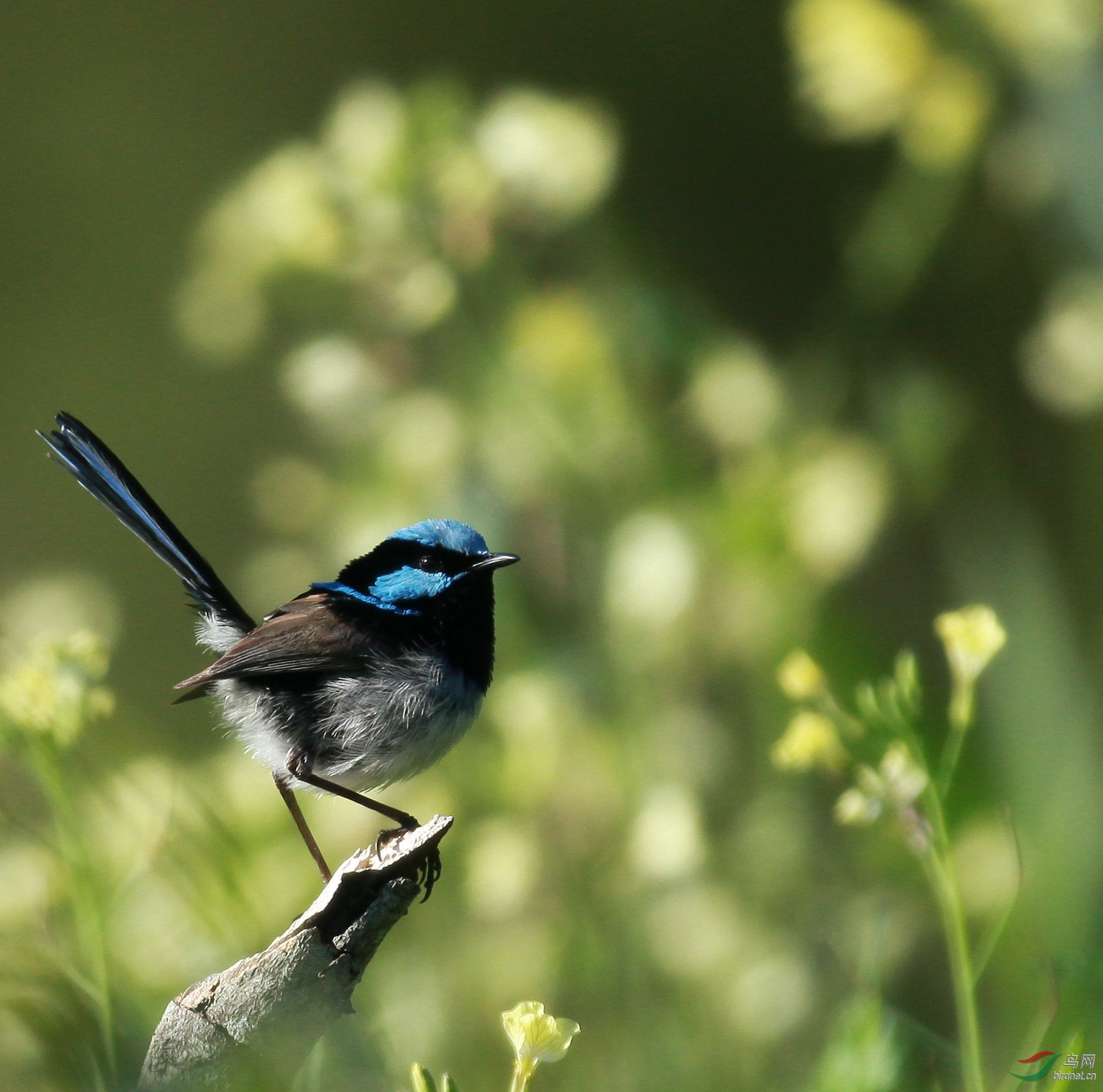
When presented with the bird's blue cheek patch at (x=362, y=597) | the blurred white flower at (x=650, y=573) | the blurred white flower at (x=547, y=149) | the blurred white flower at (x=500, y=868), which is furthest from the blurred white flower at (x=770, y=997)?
the blurred white flower at (x=547, y=149)

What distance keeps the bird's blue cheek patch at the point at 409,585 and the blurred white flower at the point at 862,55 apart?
0.57 metres

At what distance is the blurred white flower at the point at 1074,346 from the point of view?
1.17 m

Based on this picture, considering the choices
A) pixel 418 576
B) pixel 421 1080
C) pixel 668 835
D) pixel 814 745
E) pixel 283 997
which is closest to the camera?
pixel 421 1080

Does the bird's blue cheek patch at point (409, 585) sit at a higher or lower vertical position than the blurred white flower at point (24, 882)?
lower

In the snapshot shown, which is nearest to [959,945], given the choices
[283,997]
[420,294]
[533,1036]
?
[533,1036]

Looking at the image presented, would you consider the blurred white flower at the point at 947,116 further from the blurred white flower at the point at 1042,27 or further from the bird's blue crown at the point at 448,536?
the bird's blue crown at the point at 448,536

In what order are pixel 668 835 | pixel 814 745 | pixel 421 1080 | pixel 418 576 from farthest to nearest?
pixel 418 576, pixel 668 835, pixel 814 745, pixel 421 1080

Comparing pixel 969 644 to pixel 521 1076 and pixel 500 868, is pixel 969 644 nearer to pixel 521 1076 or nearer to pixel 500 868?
pixel 521 1076

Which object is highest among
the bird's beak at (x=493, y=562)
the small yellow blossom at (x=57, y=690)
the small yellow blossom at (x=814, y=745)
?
the small yellow blossom at (x=57, y=690)

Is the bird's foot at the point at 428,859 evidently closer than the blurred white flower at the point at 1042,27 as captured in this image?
Yes

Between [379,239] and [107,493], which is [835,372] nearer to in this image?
[379,239]

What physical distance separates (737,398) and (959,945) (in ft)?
2.11

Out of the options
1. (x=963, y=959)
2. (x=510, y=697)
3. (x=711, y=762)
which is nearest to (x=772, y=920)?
(x=711, y=762)

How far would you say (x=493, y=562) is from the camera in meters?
1.03
